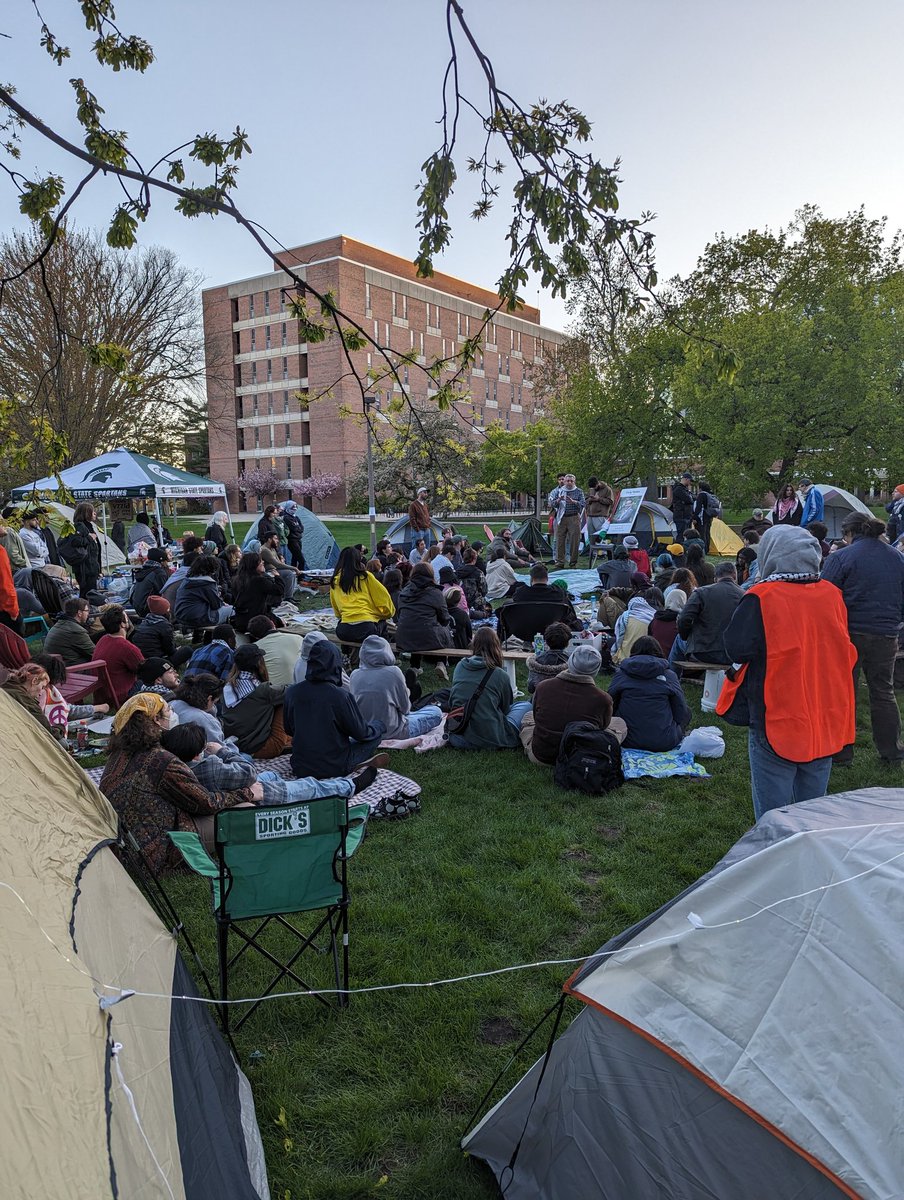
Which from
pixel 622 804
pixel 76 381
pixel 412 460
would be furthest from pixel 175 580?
pixel 412 460

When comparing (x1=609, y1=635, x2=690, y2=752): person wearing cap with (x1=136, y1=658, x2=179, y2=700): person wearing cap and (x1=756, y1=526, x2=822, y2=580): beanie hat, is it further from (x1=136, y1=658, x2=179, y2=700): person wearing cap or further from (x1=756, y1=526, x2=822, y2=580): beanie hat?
(x1=136, y1=658, x2=179, y2=700): person wearing cap

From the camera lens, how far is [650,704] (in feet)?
21.7

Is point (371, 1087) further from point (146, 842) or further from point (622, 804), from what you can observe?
point (622, 804)

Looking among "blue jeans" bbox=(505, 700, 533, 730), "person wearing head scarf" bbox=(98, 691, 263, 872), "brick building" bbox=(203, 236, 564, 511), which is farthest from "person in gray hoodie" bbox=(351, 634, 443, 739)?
"brick building" bbox=(203, 236, 564, 511)

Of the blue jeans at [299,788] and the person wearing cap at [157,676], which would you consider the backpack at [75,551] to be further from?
the blue jeans at [299,788]

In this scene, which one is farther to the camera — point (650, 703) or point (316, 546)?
point (316, 546)

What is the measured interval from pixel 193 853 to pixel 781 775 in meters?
3.16

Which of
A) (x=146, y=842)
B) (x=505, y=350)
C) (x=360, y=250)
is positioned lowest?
(x=146, y=842)

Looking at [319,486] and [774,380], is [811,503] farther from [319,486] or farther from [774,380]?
[319,486]

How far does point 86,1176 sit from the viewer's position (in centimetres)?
173

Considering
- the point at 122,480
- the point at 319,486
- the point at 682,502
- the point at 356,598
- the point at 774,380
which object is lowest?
the point at 356,598

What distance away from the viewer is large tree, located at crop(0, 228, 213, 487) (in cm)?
2233

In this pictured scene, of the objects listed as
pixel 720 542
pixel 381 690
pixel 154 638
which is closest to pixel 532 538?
pixel 720 542

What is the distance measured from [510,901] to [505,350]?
206 ft
